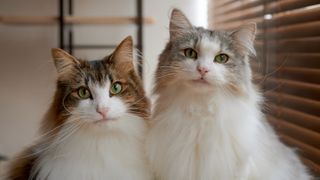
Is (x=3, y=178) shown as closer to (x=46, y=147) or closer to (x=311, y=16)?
(x=46, y=147)

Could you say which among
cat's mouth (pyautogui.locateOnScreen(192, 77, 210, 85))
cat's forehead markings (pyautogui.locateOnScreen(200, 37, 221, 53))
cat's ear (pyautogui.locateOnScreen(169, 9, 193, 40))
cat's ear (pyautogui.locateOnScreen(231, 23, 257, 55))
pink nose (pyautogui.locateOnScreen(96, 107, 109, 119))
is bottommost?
pink nose (pyautogui.locateOnScreen(96, 107, 109, 119))

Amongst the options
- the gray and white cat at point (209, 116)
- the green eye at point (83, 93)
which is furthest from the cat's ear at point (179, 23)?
the green eye at point (83, 93)

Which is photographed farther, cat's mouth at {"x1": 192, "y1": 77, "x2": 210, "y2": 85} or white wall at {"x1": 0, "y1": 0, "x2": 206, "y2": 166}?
white wall at {"x1": 0, "y1": 0, "x2": 206, "y2": 166}

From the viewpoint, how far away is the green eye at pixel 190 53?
1.07 m

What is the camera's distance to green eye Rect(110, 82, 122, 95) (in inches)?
43.0

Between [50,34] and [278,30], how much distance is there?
5.25 feet

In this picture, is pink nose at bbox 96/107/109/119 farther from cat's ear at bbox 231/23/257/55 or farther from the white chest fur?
cat's ear at bbox 231/23/257/55

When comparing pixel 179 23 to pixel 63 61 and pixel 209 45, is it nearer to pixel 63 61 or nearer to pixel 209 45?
pixel 209 45

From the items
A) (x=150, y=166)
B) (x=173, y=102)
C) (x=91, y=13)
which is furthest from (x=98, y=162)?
(x=91, y=13)

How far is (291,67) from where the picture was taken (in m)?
1.56

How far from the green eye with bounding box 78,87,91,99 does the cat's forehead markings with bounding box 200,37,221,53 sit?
33 cm

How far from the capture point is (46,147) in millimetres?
1156

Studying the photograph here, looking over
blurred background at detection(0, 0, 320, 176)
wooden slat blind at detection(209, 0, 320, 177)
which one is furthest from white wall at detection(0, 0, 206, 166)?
wooden slat blind at detection(209, 0, 320, 177)

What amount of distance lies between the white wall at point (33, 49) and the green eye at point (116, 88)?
56.3 inches
